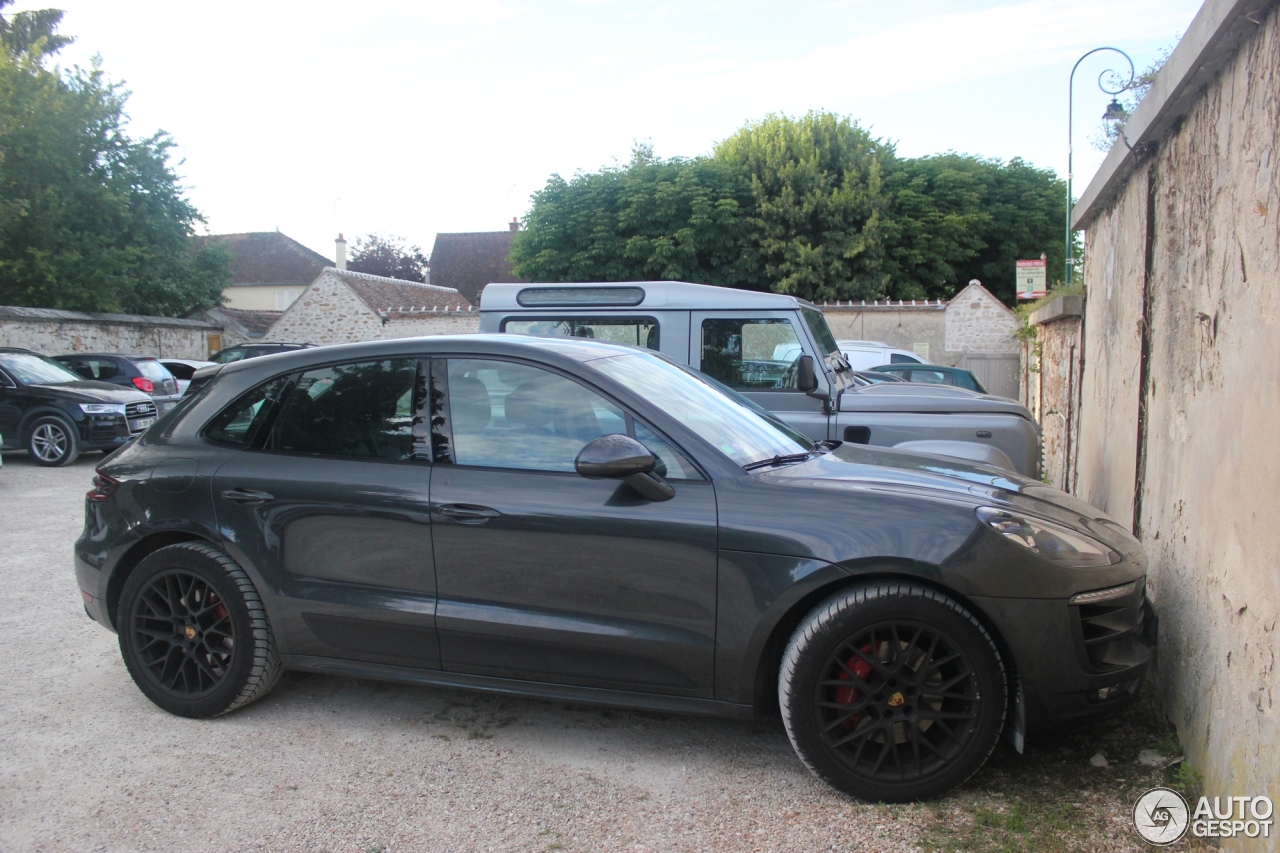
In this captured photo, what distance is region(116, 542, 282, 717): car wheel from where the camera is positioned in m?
3.90

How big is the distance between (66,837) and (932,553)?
308 centimetres

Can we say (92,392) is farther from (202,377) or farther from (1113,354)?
(1113,354)

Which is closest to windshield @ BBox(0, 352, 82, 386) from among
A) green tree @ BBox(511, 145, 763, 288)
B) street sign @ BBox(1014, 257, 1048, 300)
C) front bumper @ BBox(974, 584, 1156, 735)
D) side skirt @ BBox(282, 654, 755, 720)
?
side skirt @ BBox(282, 654, 755, 720)

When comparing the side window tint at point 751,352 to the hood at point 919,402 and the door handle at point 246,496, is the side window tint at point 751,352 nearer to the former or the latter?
the hood at point 919,402

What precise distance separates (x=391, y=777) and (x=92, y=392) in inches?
485

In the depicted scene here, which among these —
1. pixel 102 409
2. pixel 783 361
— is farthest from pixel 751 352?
pixel 102 409

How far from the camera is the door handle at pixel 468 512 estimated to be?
3545 millimetres

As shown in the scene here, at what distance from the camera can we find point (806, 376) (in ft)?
20.3

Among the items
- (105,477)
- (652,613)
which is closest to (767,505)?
(652,613)

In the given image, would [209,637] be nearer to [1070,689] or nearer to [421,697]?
[421,697]

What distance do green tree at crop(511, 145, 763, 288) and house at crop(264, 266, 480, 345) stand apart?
4.05m

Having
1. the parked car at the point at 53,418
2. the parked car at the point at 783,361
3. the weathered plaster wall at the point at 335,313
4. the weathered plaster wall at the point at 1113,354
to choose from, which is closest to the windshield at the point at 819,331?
the parked car at the point at 783,361

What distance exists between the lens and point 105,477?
422 centimetres

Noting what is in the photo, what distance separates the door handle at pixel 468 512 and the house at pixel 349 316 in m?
29.1
